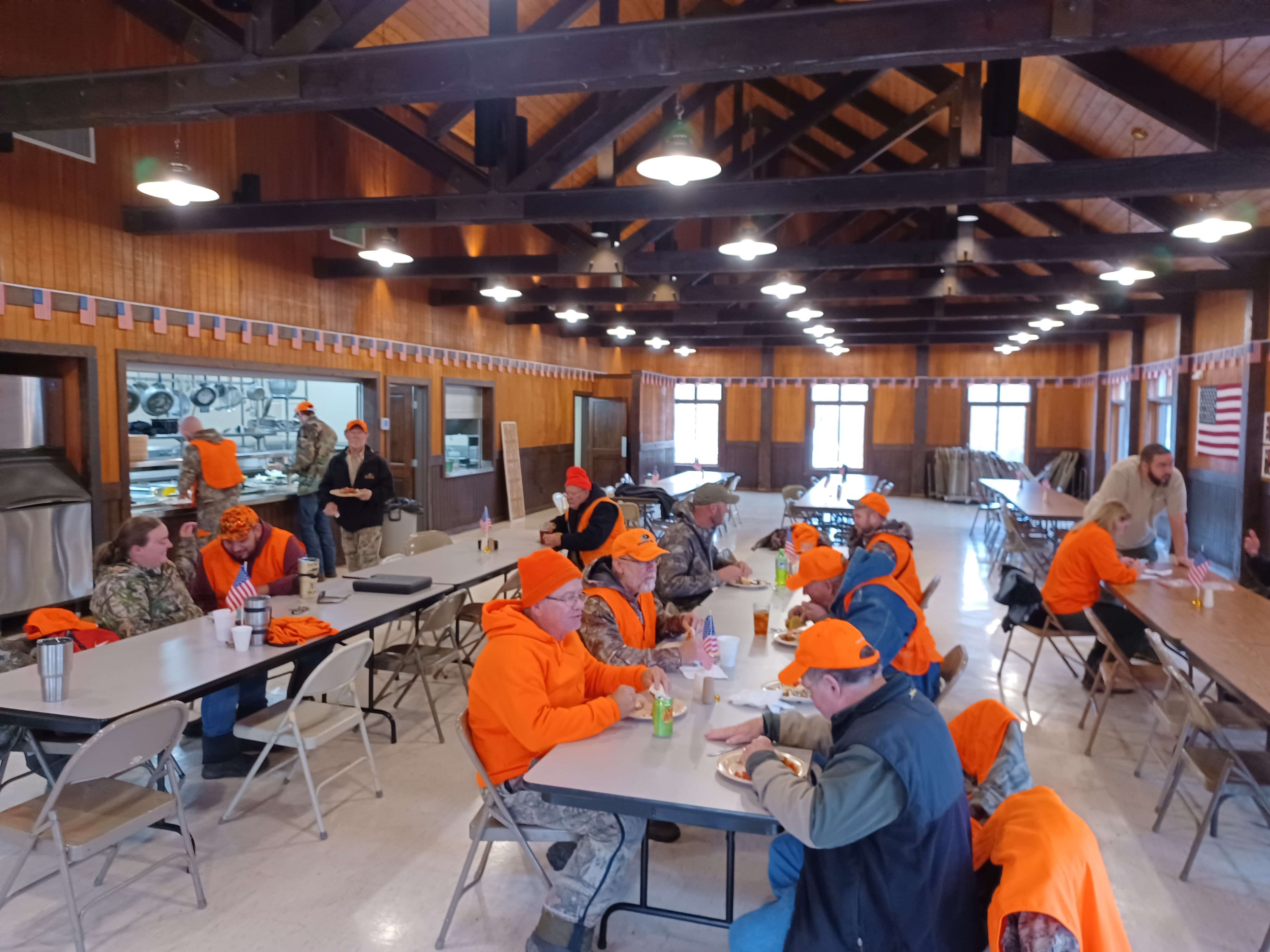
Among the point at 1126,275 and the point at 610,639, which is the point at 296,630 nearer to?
the point at 610,639

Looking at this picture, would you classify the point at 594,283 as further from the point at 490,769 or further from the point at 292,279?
the point at 490,769

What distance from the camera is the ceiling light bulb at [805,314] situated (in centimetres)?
1147

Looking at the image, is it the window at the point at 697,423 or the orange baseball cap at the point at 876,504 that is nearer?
the orange baseball cap at the point at 876,504

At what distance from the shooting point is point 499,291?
33.1 ft

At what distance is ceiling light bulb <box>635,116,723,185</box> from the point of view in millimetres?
4281

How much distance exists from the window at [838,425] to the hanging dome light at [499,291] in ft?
34.8

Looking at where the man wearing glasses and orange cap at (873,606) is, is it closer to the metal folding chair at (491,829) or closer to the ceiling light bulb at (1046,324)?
the metal folding chair at (491,829)

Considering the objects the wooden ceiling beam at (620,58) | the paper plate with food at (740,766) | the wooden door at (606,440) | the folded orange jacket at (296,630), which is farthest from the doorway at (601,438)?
the paper plate with food at (740,766)

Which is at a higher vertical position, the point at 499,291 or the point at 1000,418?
the point at 499,291

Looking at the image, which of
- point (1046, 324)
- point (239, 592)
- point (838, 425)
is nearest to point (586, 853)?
point (239, 592)

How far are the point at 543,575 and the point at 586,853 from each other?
891 mm

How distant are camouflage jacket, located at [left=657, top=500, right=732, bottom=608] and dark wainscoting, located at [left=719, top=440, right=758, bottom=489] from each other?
15424 millimetres

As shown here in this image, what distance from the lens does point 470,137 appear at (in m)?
10.4

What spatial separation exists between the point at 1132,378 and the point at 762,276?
258 inches
